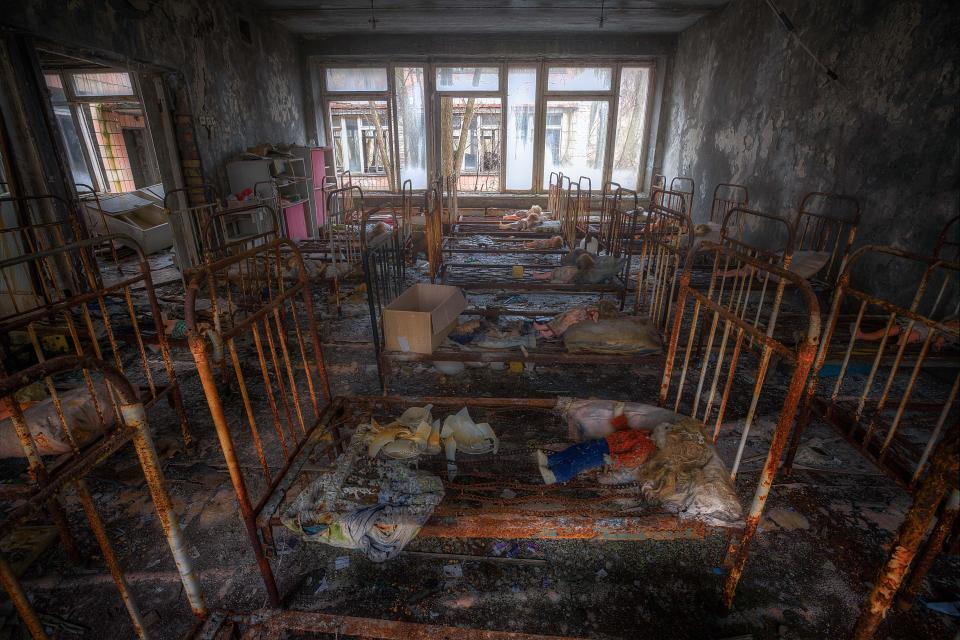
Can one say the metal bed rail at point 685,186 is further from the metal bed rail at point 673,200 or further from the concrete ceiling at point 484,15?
the concrete ceiling at point 484,15

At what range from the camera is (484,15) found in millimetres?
8258

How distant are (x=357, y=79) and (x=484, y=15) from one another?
3.56 metres

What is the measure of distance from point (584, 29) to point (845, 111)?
20.2 ft

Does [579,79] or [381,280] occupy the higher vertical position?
[579,79]

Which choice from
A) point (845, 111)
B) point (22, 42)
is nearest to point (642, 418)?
point (845, 111)

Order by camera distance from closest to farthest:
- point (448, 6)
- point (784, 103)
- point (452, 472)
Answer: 1. point (452, 472)
2. point (784, 103)
3. point (448, 6)

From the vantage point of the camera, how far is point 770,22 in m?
6.38

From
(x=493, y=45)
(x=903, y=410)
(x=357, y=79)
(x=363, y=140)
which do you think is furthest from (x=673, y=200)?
(x=903, y=410)

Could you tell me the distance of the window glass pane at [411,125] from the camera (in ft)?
33.5

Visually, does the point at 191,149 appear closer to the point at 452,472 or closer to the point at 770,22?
the point at 452,472

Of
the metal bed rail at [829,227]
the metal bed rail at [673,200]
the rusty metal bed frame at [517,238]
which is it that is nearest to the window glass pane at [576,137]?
the metal bed rail at [673,200]

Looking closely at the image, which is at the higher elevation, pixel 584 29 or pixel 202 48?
pixel 584 29

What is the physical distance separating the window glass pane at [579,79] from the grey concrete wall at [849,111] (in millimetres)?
2428

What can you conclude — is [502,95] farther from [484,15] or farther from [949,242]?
[949,242]
